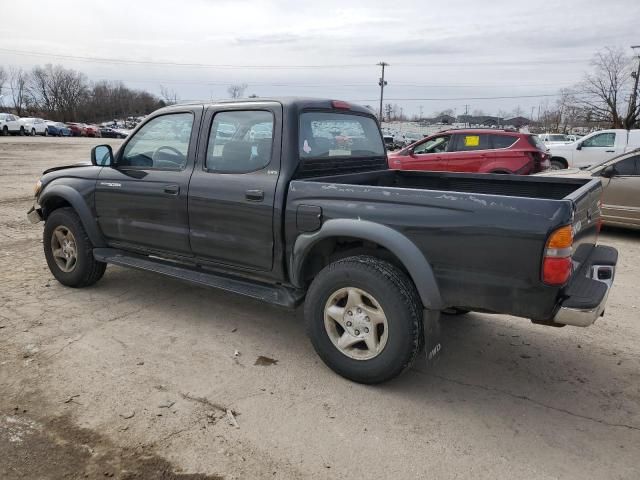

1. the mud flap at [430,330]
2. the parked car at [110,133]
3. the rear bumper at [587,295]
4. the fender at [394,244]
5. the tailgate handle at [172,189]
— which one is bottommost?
the mud flap at [430,330]

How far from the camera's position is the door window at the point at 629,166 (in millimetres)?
8156

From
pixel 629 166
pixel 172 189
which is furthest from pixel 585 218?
pixel 629 166

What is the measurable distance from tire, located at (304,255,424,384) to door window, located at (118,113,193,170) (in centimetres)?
177

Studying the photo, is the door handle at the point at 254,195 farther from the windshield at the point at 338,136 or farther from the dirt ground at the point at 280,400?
the dirt ground at the point at 280,400

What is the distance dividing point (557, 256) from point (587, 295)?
1.34 ft

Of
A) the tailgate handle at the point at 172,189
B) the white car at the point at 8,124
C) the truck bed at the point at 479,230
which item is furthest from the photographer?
the white car at the point at 8,124

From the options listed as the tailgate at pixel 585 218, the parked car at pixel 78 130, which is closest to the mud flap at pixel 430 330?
the tailgate at pixel 585 218

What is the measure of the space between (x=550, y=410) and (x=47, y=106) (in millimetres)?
98293

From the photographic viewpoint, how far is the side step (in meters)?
3.84

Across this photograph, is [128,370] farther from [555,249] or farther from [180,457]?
[555,249]

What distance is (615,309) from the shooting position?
16.2 ft

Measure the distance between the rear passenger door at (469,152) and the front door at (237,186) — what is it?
26.8 ft

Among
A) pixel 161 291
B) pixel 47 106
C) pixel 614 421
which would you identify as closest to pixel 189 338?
pixel 161 291

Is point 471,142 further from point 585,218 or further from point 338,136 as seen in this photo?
point 585,218
